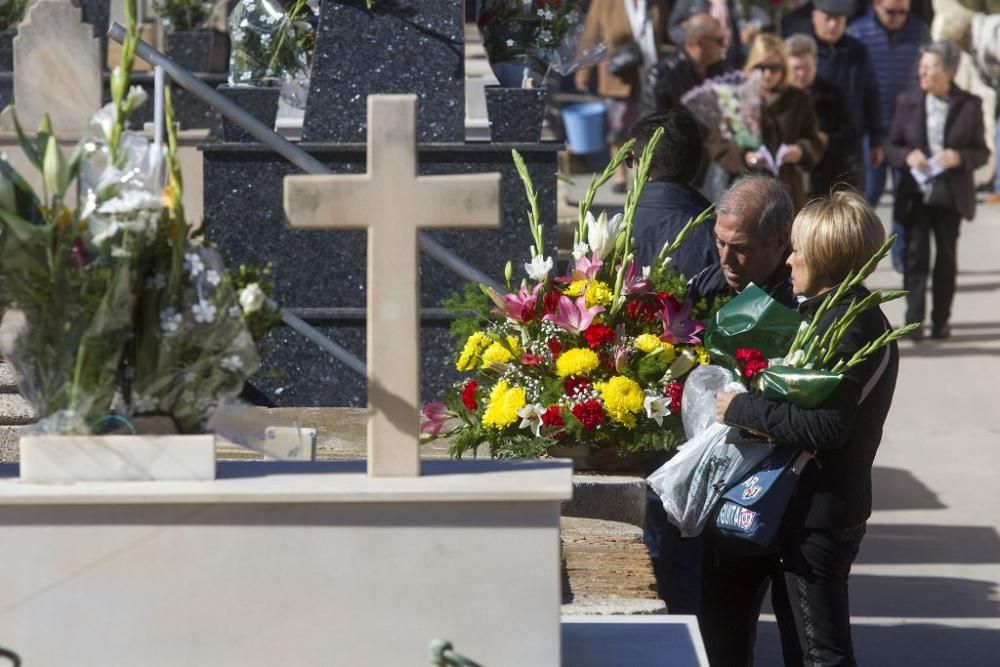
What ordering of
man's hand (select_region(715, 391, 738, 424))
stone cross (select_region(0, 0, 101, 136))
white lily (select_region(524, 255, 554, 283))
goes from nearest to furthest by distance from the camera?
man's hand (select_region(715, 391, 738, 424)) → white lily (select_region(524, 255, 554, 283)) → stone cross (select_region(0, 0, 101, 136))

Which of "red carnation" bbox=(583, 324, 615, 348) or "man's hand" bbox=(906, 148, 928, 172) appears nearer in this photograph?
"red carnation" bbox=(583, 324, 615, 348)

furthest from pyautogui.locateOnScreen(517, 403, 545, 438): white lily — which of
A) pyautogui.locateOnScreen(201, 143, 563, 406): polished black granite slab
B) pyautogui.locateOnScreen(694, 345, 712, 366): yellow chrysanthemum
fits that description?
pyautogui.locateOnScreen(201, 143, 563, 406): polished black granite slab

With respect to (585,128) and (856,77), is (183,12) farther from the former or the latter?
(585,128)

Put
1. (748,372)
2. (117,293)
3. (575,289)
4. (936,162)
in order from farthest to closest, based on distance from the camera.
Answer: (936,162) < (575,289) < (748,372) < (117,293)

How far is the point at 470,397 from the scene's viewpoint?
508 centimetres

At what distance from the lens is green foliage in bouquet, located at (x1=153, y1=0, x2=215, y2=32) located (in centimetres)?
1060

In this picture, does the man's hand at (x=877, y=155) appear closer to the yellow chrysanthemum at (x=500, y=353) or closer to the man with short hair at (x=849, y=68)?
the man with short hair at (x=849, y=68)

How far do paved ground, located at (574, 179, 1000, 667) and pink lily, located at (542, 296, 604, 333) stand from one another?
148cm

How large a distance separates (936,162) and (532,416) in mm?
7225

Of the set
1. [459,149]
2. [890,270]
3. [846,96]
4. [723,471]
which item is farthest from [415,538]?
[890,270]

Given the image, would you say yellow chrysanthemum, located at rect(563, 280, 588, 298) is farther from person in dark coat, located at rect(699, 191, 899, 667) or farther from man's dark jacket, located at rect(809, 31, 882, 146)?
man's dark jacket, located at rect(809, 31, 882, 146)

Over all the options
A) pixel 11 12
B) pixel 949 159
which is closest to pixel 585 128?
pixel 949 159

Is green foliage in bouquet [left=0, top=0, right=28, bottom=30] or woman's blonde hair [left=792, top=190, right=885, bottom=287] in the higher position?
green foliage in bouquet [left=0, top=0, right=28, bottom=30]

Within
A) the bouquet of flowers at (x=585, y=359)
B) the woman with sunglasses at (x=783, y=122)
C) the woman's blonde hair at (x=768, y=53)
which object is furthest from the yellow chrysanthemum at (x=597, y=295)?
the woman's blonde hair at (x=768, y=53)
